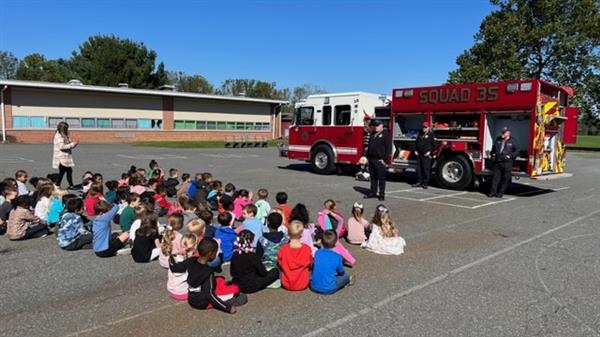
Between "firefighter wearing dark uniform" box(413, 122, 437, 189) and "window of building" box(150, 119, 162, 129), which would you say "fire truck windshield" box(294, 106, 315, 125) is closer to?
"firefighter wearing dark uniform" box(413, 122, 437, 189)

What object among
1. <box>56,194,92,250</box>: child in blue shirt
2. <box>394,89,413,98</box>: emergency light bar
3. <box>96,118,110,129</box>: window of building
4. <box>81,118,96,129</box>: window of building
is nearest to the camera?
<box>56,194,92,250</box>: child in blue shirt

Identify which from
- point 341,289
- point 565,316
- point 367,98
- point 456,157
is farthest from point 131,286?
point 367,98

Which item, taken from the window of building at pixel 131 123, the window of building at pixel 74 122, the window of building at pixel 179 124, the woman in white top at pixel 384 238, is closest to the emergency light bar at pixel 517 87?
the woman in white top at pixel 384 238

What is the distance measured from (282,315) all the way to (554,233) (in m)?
5.76

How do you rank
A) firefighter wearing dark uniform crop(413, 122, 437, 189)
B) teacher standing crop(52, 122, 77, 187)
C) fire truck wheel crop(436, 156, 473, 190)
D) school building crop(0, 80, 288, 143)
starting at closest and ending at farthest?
1. teacher standing crop(52, 122, 77, 187)
2. fire truck wheel crop(436, 156, 473, 190)
3. firefighter wearing dark uniform crop(413, 122, 437, 189)
4. school building crop(0, 80, 288, 143)

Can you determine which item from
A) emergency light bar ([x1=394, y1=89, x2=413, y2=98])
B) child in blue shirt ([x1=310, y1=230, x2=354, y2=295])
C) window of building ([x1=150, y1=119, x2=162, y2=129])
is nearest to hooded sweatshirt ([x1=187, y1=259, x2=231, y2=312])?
child in blue shirt ([x1=310, y1=230, x2=354, y2=295])

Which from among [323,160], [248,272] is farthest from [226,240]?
[323,160]

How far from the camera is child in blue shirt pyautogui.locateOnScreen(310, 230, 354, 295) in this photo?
191 inches

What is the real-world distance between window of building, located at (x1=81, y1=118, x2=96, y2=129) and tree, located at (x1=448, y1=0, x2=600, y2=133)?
31466 millimetres

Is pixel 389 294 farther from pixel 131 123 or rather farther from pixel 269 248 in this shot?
pixel 131 123

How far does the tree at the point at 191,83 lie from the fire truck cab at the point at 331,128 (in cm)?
7470

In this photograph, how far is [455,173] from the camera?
1305 centimetres

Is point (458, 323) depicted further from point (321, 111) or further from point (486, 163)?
point (321, 111)

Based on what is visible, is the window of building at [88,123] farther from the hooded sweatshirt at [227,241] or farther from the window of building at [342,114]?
the hooded sweatshirt at [227,241]
